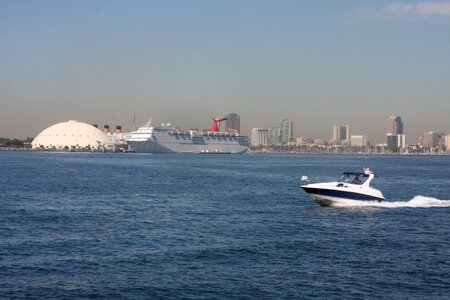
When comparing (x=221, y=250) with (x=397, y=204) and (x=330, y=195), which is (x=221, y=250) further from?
(x=397, y=204)

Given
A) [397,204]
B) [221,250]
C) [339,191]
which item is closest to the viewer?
[221,250]

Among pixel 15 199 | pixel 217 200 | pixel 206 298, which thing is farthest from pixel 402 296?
pixel 15 199

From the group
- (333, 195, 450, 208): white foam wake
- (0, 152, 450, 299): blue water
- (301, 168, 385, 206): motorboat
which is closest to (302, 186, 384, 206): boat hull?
(301, 168, 385, 206): motorboat

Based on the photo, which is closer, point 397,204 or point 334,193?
point 334,193

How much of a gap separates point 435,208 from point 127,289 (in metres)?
32.2

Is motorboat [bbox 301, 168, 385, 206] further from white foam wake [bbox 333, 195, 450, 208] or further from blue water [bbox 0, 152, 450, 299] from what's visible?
blue water [bbox 0, 152, 450, 299]

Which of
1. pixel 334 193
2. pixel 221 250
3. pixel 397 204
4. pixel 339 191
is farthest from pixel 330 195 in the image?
pixel 221 250

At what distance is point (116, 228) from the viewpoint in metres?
33.5

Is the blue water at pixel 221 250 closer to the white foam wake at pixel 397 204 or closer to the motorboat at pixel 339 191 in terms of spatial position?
the white foam wake at pixel 397 204

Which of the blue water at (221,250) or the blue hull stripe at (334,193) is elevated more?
the blue hull stripe at (334,193)

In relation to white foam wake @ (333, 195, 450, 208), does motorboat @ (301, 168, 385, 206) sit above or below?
above

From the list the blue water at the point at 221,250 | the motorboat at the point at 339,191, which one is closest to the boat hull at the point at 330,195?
the motorboat at the point at 339,191

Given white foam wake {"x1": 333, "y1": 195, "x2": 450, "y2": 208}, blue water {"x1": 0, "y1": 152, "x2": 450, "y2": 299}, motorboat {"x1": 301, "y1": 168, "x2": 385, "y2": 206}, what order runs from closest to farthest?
1. blue water {"x1": 0, "y1": 152, "x2": 450, "y2": 299}
2. motorboat {"x1": 301, "y1": 168, "x2": 385, "y2": 206}
3. white foam wake {"x1": 333, "y1": 195, "x2": 450, "y2": 208}

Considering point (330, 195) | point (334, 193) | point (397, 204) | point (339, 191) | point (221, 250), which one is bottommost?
point (221, 250)
